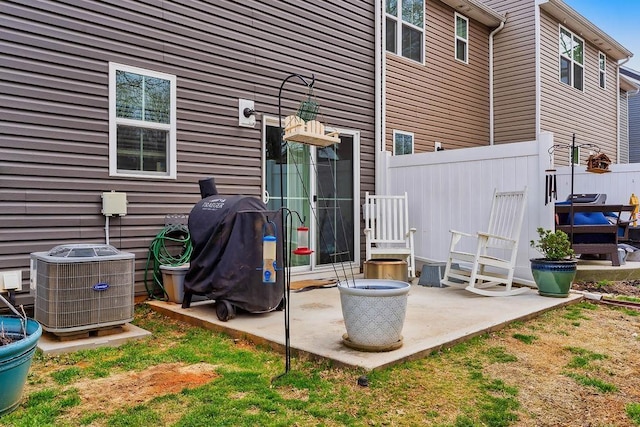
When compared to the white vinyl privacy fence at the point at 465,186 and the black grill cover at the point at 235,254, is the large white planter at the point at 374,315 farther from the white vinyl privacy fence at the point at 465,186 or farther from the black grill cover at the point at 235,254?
the white vinyl privacy fence at the point at 465,186

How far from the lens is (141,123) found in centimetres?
450

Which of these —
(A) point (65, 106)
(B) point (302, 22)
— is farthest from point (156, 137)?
(B) point (302, 22)

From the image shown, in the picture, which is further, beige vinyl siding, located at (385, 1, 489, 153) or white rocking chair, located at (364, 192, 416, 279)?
beige vinyl siding, located at (385, 1, 489, 153)

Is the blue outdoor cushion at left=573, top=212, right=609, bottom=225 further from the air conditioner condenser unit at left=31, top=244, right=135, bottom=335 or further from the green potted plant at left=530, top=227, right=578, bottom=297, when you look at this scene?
the air conditioner condenser unit at left=31, top=244, right=135, bottom=335

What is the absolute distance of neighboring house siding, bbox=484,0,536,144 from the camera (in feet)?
32.4

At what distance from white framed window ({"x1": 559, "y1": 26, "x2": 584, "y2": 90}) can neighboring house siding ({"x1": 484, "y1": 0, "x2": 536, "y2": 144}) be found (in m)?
1.41

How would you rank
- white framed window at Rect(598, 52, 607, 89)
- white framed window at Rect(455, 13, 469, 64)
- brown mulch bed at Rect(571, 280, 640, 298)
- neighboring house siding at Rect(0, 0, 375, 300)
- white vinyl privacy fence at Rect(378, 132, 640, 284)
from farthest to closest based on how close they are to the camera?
white framed window at Rect(598, 52, 607, 89) → white framed window at Rect(455, 13, 469, 64) → brown mulch bed at Rect(571, 280, 640, 298) → white vinyl privacy fence at Rect(378, 132, 640, 284) → neighboring house siding at Rect(0, 0, 375, 300)

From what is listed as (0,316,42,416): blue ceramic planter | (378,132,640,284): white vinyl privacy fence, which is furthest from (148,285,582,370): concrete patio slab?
(0,316,42,416): blue ceramic planter

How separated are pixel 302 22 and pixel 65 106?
3026mm

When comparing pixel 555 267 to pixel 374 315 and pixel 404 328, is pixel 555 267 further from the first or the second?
pixel 374 315

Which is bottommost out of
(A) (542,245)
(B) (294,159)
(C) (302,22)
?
(A) (542,245)

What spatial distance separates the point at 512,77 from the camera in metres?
10.1

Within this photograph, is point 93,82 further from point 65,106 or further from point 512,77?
point 512,77

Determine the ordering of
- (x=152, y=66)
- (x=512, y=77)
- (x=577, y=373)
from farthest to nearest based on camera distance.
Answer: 1. (x=512, y=77)
2. (x=152, y=66)
3. (x=577, y=373)
